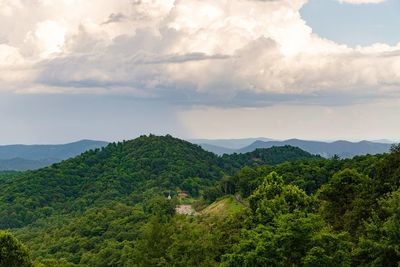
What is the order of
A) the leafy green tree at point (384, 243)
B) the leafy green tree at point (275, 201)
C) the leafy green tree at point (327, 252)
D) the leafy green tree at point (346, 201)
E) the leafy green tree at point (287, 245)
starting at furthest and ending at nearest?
the leafy green tree at point (275, 201)
the leafy green tree at point (346, 201)
the leafy green tree at point (287, 245)
the leafy green tree at point (327, 252)
the leafy green tree at point (384, 243)

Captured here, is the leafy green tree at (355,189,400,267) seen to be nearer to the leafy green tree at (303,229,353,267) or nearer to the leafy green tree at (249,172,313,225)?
the leafy green tree at (303,229,353,267)

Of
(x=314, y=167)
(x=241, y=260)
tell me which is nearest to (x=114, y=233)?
(x=314, y=167)

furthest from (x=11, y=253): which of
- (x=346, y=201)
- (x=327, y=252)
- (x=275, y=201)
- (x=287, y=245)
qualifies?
(x=346, y=201)

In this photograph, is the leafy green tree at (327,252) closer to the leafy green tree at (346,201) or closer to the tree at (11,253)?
the leafy green tree at (346,201)

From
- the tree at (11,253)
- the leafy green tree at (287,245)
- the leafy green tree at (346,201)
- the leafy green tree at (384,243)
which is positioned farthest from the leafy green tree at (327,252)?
the tree at (11,253)

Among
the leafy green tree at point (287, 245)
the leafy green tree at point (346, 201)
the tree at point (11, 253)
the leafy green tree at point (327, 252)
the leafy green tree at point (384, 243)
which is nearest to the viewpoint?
the leafy green tree at point (384, 243)

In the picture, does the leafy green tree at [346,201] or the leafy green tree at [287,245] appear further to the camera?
the leafy green tree at [346,201]

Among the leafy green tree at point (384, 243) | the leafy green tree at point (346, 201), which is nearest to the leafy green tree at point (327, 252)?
the leafy green tree at point (384, 243)

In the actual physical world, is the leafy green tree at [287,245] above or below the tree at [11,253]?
above

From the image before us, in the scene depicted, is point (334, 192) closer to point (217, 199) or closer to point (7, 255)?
point (7, 255)

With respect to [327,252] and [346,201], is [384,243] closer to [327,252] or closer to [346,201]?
[327,252]
